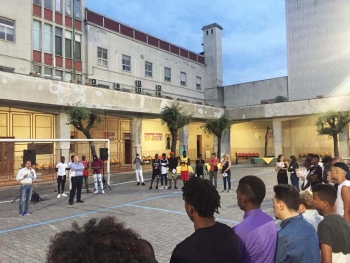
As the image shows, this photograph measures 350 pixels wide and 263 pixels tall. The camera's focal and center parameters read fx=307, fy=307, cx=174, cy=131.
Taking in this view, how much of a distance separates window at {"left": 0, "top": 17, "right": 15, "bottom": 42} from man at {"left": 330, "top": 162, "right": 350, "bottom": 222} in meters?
23.6

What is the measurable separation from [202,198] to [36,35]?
25.5m

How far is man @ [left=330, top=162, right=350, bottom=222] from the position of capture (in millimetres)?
3937

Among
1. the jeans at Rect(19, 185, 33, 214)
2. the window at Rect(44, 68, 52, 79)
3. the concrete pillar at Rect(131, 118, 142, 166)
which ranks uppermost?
the window at Rect(44, 68, 52, 79)

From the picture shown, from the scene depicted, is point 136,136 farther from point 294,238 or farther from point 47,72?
point 294,238

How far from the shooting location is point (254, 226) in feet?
7.95

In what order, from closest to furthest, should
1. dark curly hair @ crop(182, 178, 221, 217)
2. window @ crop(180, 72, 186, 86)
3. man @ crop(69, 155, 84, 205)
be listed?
dark curly hair @ crop(182, 178, 221, 217)
man @ crop(69, 155, 84, 205)
window @ crop(180, 72, 186, 86)

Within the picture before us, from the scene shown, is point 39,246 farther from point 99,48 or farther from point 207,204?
point 99,48

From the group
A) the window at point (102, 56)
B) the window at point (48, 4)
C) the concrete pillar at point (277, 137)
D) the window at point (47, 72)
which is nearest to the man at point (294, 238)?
the window at point (47, 72)

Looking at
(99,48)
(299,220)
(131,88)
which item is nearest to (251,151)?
(131,88)

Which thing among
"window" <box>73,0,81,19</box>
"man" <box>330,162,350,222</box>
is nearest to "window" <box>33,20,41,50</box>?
"window" <box>73,0,81,19</box>

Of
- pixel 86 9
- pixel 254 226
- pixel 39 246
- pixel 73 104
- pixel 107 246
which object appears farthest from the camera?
pixel 86 9

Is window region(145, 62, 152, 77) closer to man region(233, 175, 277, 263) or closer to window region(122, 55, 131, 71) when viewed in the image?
window region(122, 55, 131, 71)

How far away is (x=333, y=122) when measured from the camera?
2517 cm

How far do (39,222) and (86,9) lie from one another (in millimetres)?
24036
